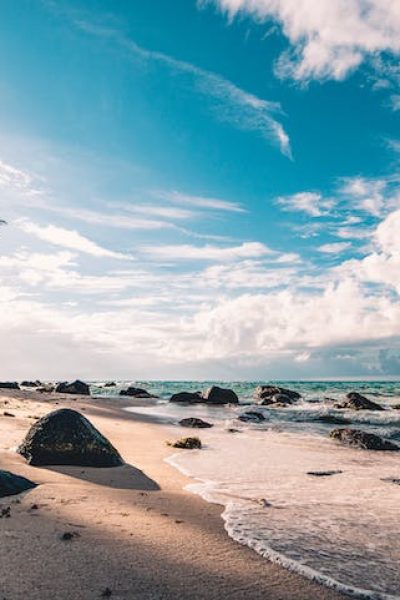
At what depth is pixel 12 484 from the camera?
832cm

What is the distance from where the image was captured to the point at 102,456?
458 inches

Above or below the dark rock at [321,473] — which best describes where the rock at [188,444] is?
below

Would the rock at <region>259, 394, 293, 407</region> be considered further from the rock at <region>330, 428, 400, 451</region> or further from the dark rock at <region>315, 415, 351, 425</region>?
the rock at <region>330, 428, 400, 451</region>

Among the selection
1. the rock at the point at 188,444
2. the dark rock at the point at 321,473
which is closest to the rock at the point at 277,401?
the rock at the point at 188,444

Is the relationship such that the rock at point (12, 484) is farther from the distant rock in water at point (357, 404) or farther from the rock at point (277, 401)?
the rock at point (277, 401)

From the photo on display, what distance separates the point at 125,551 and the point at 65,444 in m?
5.90

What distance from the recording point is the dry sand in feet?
15.9

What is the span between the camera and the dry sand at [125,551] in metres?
4.84

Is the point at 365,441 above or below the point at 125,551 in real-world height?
A: below

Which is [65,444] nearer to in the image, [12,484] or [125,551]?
[12,484]

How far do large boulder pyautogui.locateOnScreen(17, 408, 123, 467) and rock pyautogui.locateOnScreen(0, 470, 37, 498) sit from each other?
2.32m

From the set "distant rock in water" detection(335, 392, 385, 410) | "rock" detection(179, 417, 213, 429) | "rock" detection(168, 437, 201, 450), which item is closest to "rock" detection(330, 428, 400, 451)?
"rock" detection(168, 437, 201, 450)

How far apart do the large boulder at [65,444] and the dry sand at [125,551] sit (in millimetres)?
1417

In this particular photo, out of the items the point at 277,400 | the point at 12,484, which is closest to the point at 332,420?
the point at 277,400
